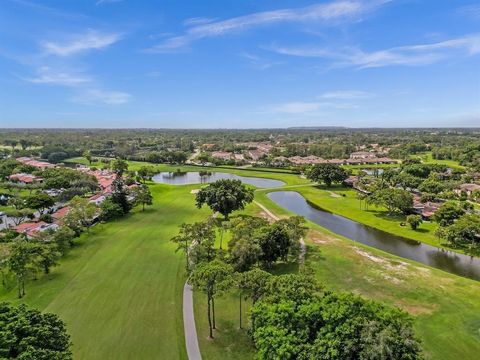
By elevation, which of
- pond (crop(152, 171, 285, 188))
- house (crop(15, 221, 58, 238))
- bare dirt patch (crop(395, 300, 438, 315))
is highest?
house (crop(15, 221, 58, 238))

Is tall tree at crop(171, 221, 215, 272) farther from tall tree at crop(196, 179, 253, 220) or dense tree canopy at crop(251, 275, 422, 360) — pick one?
tall tree at crop(196, 179, 253, 220)

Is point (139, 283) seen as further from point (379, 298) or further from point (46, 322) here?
point (379, 298)

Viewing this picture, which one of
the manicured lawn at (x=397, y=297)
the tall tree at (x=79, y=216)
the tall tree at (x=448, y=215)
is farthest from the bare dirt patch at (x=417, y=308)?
the tall tree at (x=79, y=216)

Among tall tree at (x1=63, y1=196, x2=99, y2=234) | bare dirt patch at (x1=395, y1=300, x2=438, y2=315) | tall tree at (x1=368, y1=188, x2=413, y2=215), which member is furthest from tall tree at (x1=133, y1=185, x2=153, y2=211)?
bare dirt patch at (x1=395, y1=300, x2=438, y2=315)

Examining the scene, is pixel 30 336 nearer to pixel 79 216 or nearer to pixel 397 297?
pixel 397 297

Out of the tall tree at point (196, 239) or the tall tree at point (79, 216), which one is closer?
the tall tree at point (196, 239)

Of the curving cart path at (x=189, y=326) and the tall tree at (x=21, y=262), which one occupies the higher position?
the tall tree at (x=21, y=262)

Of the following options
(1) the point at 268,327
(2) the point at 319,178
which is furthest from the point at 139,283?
(2) the point at 319,178

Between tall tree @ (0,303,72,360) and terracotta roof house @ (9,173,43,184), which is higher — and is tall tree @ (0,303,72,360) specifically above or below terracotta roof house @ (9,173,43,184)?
above

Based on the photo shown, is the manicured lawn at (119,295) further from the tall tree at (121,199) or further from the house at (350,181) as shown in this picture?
the house at (350,181)
